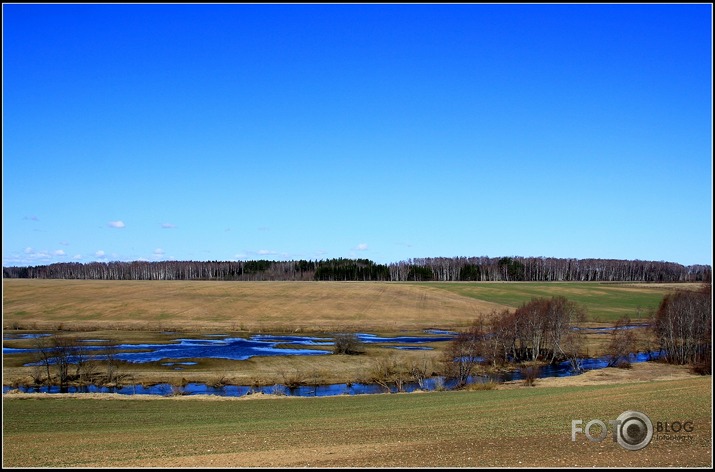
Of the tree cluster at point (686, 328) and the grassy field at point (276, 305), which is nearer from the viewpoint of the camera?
the tree cluster at point (686, 328)

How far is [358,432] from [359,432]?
0.04 m

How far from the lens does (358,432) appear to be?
78.7 feet

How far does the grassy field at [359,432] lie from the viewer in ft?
62.1

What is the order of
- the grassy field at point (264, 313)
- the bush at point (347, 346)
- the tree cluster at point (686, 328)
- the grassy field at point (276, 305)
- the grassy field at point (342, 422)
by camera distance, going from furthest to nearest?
the grassy field at point (276, 305), the bush at point (347, 346), the tree cluster at point (686, 328), the grassy field at point (264, 313), the grassy field at point (342, 422)

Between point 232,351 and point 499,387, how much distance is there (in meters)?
31.5

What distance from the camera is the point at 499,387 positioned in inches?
1844

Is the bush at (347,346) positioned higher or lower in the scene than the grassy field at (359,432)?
lower

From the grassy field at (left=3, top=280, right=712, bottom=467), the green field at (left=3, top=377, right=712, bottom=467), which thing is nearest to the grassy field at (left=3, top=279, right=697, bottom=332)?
the grassy field at (left=3, top=280, right=712, bottom=467)

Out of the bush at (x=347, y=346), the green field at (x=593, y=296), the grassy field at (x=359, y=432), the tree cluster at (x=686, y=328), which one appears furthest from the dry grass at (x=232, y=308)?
the grassy field at (x=359, y=432)

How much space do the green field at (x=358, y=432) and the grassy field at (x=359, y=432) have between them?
0.17ft

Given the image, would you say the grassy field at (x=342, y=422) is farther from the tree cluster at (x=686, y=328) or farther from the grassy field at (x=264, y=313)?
the tree cluster at (x=686, y=328)

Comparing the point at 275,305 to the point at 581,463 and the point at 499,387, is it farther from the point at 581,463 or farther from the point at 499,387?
the point at 581,463

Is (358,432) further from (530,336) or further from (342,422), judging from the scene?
(530,336)

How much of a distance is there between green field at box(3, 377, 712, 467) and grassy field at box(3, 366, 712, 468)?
0.17 ft
